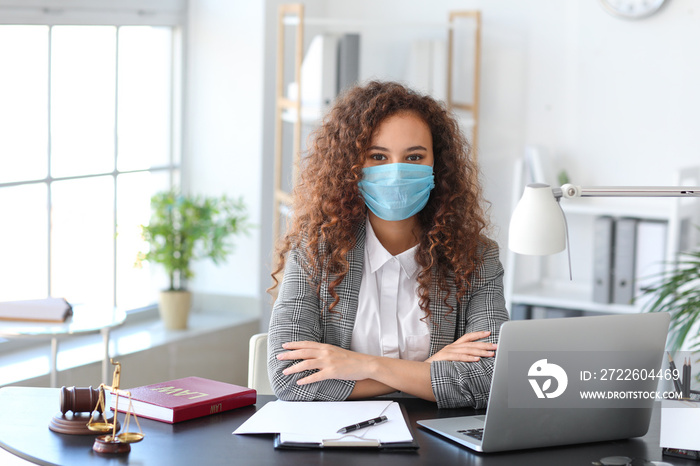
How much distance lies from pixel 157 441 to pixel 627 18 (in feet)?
8.69

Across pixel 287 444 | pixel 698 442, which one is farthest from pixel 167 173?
pixel 698 442

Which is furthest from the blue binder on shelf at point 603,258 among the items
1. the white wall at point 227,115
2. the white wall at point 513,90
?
the white wall at point 227,115

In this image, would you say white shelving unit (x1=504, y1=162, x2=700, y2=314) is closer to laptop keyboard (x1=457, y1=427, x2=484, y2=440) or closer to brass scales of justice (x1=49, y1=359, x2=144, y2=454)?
laptop keyboard (x1=457, y1=427, x2=484, y2=440)

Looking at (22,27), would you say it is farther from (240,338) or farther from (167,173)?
(240,338)

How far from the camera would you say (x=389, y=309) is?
2025 mm

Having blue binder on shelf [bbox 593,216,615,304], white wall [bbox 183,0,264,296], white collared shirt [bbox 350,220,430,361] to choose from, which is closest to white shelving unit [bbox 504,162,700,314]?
blue binder on shelf [bbox 593,216,615,304]

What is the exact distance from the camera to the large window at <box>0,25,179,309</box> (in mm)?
3113

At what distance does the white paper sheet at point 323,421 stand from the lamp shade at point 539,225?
0.38 metres

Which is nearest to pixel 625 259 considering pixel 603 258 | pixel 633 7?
pixel 603 258

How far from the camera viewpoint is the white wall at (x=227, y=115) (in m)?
3.71

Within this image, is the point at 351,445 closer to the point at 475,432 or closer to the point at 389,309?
the point at 475,432

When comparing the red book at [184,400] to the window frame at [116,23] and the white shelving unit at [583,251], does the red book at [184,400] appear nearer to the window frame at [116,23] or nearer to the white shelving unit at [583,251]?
the window frame at [116,23]

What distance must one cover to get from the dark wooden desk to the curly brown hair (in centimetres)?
47

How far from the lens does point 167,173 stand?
152 inches
